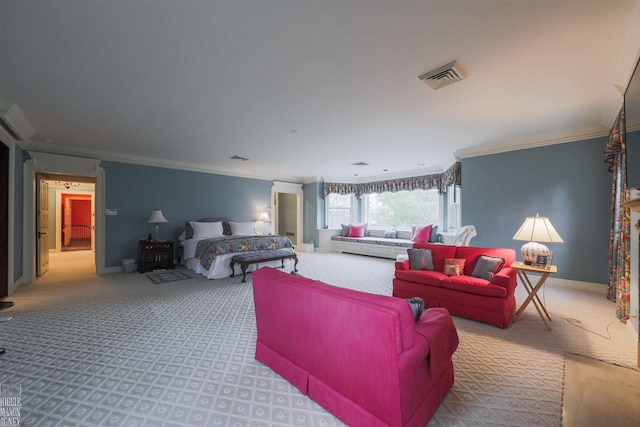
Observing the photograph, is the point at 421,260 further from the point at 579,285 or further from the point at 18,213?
the point at 18,213

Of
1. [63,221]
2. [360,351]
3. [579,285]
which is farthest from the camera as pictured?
[63,221]

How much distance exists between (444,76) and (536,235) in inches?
79.4

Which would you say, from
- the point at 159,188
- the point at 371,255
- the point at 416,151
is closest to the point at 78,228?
the point at 159,188

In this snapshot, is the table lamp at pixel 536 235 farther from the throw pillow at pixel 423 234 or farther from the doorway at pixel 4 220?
the doorway at pixel 4 220

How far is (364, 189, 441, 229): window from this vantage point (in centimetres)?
735

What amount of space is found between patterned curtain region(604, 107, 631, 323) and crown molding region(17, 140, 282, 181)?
7.28 metres

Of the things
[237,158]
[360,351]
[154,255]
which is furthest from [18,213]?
[360,351]

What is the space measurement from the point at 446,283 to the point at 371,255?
455 centimetres

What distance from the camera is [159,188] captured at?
19.4 feet

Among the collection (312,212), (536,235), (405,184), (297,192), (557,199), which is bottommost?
(536,235)

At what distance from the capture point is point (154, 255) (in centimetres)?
544

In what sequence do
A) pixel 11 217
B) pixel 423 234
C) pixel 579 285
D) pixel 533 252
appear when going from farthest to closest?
pixel 423 234
pixel 579 285
pixel 11 217
pixel 533 252

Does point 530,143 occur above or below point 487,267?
above

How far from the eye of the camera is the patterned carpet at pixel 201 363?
1.59 metres
